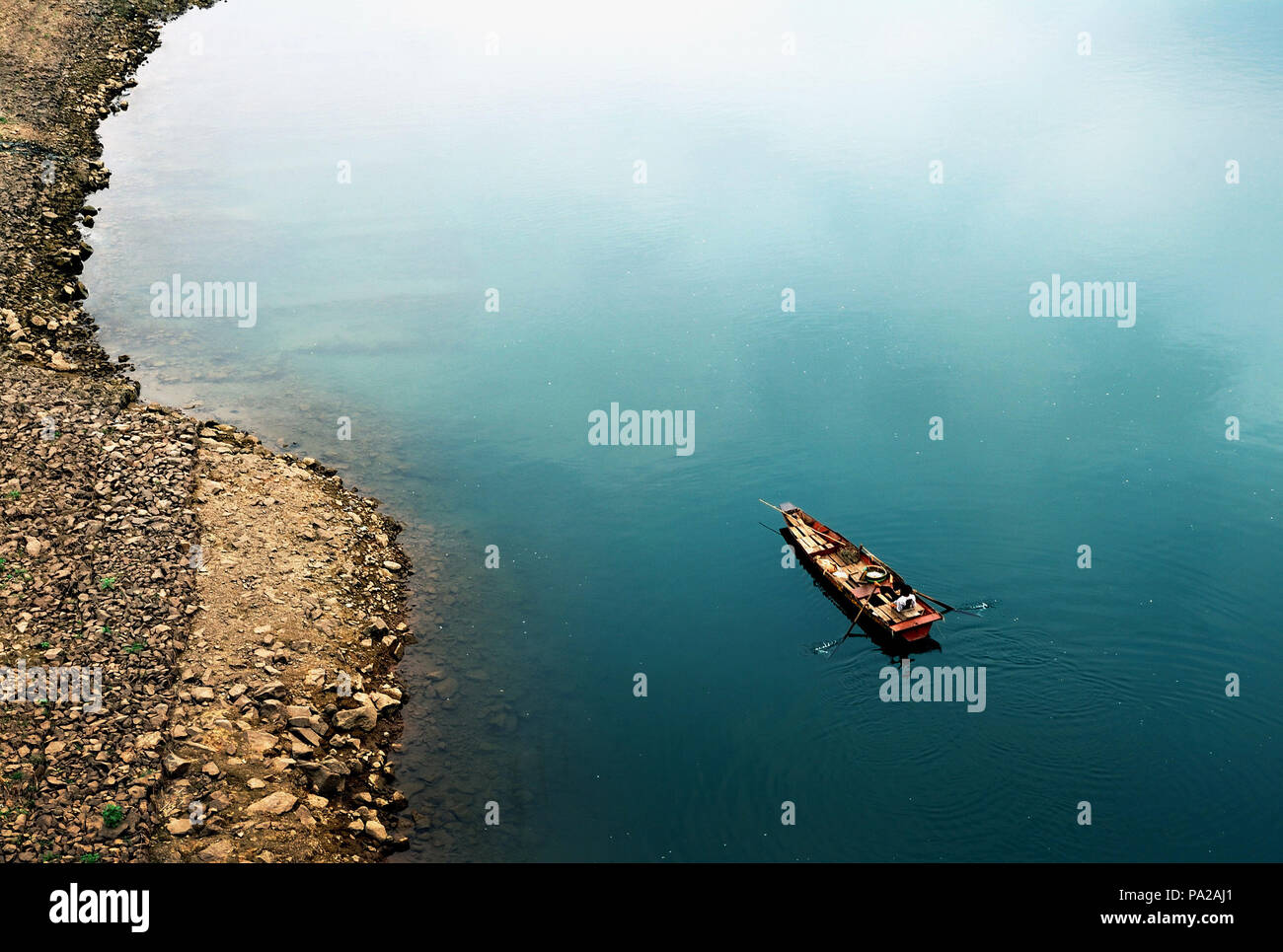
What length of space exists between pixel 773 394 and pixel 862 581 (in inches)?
463

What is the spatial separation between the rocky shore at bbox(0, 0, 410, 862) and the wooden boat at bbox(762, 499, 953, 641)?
12011 millimetres

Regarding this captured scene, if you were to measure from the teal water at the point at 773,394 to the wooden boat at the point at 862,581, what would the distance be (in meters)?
0.81

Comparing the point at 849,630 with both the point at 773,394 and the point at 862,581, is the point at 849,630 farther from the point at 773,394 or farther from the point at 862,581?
the point at 773,394

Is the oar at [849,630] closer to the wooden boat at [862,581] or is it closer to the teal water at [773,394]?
the wooden boat at [862,581]

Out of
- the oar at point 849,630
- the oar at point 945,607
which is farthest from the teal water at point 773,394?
the oar at point 849,630

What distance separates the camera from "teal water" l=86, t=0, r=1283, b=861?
25.3 meters

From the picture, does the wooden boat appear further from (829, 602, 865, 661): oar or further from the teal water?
the teal water

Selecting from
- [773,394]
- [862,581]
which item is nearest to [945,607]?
[862,581]

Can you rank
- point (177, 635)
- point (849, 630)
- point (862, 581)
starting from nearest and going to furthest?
point (177, 635)
point (849, 630)
point (862, 581)

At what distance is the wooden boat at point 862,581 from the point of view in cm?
2872

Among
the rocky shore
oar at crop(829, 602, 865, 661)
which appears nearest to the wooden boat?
oar at crop(829, 602, 865, 661)

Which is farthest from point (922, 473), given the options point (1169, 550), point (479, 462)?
point (479, 462)

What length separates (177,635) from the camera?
2522 centimetres
